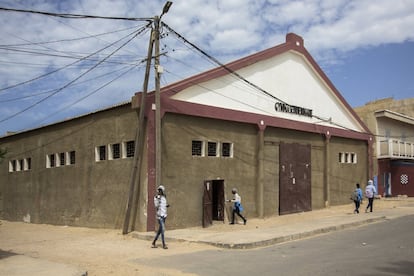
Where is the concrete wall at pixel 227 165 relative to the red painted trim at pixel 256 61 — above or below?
below

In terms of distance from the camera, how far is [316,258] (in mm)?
10289

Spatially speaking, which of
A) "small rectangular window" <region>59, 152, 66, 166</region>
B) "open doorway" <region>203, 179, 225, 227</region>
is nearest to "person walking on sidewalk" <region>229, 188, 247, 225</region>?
"open doorway" <region>203, 179, 225, 227</region>

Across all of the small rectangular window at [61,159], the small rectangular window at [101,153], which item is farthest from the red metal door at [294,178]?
the small rectangular window at [61,159]

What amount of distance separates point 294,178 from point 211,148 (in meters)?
6.24

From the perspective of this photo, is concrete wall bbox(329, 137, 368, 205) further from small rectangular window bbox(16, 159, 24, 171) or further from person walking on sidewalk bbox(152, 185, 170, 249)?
small rectangular window bbox(16, 159, 24, 171)

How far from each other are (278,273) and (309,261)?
1.47 metres

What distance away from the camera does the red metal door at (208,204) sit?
1795 centimetres

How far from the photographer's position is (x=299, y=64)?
24625mm

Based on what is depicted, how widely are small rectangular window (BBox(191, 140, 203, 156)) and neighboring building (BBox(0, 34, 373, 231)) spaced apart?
51mm

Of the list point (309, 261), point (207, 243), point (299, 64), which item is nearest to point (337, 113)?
point (299, 64)

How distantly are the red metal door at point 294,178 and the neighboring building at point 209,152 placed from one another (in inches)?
A: 2.1

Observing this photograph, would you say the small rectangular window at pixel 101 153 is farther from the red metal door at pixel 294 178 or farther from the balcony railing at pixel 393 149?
the balcony railing at pixel 393 149

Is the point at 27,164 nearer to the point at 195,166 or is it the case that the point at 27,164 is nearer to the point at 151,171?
the point at 195,166

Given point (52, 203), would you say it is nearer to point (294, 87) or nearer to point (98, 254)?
point (98, 254)
